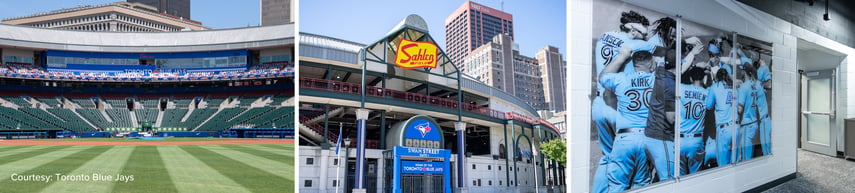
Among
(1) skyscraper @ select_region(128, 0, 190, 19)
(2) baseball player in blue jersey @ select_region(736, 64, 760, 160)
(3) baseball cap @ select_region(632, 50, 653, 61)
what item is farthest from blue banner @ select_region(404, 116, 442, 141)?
(1) skyscraper @ select_region(128, 0, 190, 19)

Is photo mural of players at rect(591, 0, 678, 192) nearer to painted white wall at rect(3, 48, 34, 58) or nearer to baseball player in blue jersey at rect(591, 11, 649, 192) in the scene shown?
baseball player in blue jersey at rect(591, 11, 649, 192)

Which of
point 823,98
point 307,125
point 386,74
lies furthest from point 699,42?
point 823,98

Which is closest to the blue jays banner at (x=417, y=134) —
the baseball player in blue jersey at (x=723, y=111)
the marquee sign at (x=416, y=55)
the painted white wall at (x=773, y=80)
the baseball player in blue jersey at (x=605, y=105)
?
the marquee sign at (x=416, y=55)

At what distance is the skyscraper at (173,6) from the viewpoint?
32.1 feet

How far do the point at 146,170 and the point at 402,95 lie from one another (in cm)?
796

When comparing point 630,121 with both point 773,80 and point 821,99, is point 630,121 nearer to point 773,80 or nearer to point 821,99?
point 773,80

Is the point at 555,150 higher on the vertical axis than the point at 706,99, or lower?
lower

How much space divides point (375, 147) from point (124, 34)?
14162 millimetres

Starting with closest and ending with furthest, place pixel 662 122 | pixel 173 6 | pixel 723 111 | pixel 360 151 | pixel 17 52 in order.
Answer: pixel 360 151 → pixel 662 122 → pixel 723 111 → pixel 173 6 → pixel 17 52

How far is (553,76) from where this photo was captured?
10.5 ft

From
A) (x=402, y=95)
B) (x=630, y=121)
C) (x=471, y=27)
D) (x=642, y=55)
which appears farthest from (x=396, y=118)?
(x=642, y=55)

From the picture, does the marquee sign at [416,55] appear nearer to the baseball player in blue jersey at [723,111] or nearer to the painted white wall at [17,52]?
the baseball player in blue jersey at [723,111]

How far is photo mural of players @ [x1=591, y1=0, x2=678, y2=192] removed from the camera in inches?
135

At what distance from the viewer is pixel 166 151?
11.7m
